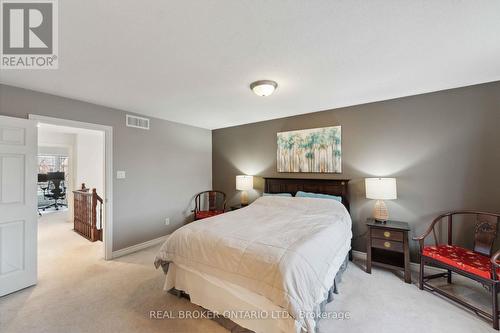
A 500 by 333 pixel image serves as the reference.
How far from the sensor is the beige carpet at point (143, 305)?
72.1 inches

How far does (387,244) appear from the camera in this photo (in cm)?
267

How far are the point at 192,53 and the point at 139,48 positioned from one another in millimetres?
441

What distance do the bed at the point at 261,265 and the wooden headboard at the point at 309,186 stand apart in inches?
27.2

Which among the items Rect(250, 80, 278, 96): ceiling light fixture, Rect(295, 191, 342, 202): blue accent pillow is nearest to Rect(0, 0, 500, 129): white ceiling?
→ Rect(250, 80, 278, 96): ceiling light fixture

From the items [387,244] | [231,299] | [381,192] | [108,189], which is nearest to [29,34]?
[108,189]

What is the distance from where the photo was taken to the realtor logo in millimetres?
A: 1376

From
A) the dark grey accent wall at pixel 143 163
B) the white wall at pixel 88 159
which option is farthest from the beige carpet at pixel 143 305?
the white wall at pixel 88 159

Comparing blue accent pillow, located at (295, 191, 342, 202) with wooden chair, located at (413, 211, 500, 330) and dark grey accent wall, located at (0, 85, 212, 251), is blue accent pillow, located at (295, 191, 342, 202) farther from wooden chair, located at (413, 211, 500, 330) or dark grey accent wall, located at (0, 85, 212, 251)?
dark grey accent wall, located at (0, 85, 212, 251)

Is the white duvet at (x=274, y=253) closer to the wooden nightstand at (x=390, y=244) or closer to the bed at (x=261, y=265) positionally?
the bed at (x=261, y=265)

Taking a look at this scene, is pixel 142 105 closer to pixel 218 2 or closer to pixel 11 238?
pixel 11 238

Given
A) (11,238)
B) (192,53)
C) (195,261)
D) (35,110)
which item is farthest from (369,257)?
(35,110)

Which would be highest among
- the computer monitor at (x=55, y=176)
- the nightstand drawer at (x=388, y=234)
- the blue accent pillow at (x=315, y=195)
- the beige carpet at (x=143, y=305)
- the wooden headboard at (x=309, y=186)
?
the computer monitor at (x=55, y=176)

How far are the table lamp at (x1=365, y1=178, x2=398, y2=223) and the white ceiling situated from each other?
122cm

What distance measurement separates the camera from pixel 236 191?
4.75 metres
